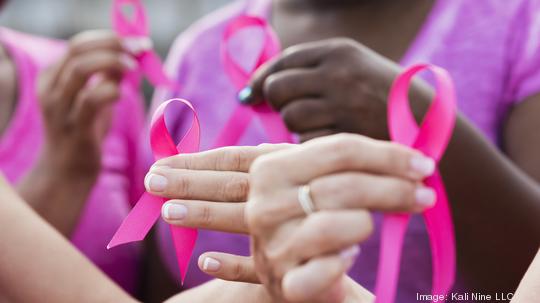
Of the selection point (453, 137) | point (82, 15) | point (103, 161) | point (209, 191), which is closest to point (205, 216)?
point (209, 191)

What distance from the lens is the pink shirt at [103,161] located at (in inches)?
47.1

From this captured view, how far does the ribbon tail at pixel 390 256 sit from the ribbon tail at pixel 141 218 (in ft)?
0.68

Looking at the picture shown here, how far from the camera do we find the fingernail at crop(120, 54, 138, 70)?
1.12m

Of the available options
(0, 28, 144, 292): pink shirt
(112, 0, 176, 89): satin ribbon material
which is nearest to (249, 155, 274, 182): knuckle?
(112, 0, 176, 89): satin ribbon material

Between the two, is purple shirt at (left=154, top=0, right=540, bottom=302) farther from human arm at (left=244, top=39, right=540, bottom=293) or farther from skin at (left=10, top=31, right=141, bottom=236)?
skin at (left=10, top=31, right=141, bottom=236)

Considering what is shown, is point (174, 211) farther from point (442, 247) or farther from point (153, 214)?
point (442, 247)

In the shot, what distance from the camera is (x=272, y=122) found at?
0.87m

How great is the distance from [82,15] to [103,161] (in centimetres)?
372

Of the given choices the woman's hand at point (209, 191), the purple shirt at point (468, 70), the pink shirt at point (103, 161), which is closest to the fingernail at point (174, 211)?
the woman's hand at point (209, 191)

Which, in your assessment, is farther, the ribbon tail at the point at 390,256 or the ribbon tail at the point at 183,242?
the ribbon tail at the point at 183,242

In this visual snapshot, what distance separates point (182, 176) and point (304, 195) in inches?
5.3

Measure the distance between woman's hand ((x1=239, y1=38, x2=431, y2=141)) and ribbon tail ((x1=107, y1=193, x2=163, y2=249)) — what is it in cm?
26

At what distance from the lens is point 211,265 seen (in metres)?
0.59

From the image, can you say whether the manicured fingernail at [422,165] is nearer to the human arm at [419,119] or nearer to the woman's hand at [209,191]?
the woman's hand at [209,191]
